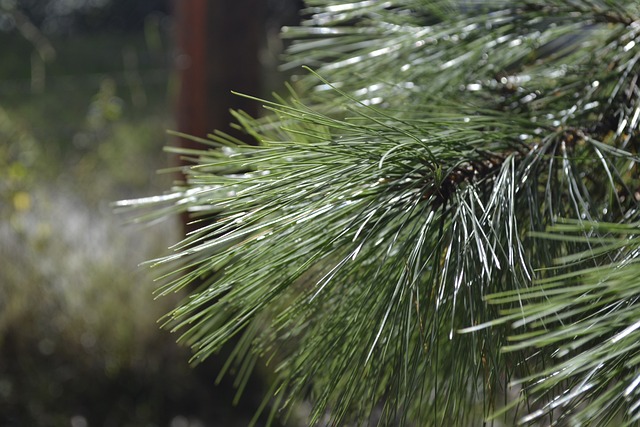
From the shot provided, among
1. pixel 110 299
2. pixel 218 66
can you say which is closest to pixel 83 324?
pixel 110 299

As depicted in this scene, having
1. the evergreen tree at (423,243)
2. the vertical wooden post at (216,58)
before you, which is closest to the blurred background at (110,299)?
the vertical wooden post at (216,58)

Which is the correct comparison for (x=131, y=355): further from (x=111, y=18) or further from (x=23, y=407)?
(x=111, y=18)

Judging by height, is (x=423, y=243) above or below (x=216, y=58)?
above

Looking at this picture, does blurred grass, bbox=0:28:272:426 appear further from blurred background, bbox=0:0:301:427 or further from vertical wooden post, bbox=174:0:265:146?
vertical wooden post, bbox=174:0:265:146

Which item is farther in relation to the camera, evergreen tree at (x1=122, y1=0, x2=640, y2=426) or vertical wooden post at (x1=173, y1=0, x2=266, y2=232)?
vertical wooden post at (x1=173, y1=0, x2=266, y2=232)

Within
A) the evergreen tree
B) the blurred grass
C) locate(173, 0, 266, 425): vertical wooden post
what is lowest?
the blurred grass

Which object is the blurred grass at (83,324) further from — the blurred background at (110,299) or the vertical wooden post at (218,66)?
the vertical wooden post at (218,66)

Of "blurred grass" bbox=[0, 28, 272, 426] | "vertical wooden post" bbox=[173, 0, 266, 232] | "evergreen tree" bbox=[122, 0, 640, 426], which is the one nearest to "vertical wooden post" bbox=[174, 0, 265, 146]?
"vertical wooden post" bbox=[173, 0, 266, 232]

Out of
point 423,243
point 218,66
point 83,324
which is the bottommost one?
point 83,324

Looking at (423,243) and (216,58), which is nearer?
(423,243)

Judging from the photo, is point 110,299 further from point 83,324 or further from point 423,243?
point 423,243

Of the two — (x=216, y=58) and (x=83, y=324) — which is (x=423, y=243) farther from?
(x=83, y=324)

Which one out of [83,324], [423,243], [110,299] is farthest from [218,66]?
[423,243]
